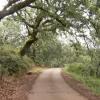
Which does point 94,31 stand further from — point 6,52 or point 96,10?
point 6,52

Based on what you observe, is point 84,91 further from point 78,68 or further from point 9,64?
point 78,68

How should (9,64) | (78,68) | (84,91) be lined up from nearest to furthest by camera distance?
(84,91)
(9,64)
(78,68)

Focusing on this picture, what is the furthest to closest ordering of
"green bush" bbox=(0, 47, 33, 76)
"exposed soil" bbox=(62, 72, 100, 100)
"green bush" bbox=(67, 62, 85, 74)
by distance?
"green bush" bbox=(67, 62, 85, 74) → "green bush" bbox=(0, 47, 33, 76) → "exposed soil" bbox=(62, 72, 100, 100)

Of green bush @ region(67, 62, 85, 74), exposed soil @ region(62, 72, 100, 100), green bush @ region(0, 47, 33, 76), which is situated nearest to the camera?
exposed soil @ region(62, 72, 100, 100)

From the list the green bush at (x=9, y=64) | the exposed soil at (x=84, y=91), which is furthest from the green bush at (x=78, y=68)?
the exposed soil at (x=84, y=91)

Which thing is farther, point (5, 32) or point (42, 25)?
point (5, 32)

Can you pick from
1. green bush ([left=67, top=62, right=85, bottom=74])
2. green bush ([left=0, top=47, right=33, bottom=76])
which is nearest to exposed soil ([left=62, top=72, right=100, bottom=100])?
green bush ([left=0, top=47, right=33, bottom=76])

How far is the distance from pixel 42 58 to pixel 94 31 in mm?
52371

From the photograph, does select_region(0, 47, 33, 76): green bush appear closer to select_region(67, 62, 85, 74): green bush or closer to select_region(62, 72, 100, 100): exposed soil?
select_region(62, 72, 100, 100): exposed soil

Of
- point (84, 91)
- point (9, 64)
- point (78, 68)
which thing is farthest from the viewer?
point (78, 68)

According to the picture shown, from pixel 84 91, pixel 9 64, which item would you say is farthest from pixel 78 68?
pixel 84 91

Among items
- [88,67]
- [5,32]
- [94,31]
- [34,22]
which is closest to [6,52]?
[34,22]

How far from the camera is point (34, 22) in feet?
122

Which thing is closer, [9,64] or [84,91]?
[84,91]
